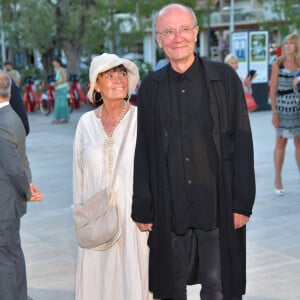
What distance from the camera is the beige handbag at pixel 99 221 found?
11.8 feet

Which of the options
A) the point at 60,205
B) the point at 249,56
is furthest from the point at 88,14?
the point at 60,205

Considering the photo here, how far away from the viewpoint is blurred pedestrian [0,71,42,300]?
153 inches

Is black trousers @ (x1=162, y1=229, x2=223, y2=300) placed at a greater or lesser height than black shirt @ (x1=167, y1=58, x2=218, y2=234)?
lesser

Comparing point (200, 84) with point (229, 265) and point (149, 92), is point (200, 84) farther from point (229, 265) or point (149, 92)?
point (229, 265)

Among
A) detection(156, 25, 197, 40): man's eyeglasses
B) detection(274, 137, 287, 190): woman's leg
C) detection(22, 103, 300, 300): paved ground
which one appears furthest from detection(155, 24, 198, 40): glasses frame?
detection(274, 137, 287, 190): woman's leg

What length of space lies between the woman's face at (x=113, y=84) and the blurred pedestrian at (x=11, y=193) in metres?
0.60

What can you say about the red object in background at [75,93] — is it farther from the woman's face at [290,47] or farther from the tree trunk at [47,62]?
the woman's face at [290,47]

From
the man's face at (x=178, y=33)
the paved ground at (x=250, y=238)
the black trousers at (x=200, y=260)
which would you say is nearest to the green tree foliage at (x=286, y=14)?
the paved ground at (x=250, y=238)

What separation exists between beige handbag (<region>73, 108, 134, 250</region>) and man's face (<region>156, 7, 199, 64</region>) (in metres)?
0.68

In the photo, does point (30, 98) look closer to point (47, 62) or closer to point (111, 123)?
point (47, 62)

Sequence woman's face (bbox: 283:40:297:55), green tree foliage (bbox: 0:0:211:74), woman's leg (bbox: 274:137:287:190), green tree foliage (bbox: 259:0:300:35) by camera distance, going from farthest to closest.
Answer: green tree foliage (bbox: 259:0:300:35) < green tree foliage (bbox: 0:0:211:74) < woman's leg (bbox: 274:137:287:190) < woman's face (bbox: 283:40:297:55)

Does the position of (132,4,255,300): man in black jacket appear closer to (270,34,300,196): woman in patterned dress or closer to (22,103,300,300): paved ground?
(22,103,300,300): paved ground

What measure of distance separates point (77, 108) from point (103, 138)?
671 inches

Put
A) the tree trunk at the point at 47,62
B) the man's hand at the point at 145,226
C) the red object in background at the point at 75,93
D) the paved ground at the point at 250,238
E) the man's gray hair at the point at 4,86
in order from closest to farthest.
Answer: the man's hand at the point at 145,226, the man's gray hair at the point at 4,86, the paved ground at the point at 250,238, the red object in background at the point at 75,93, the tree trunk at the point at 47,62
